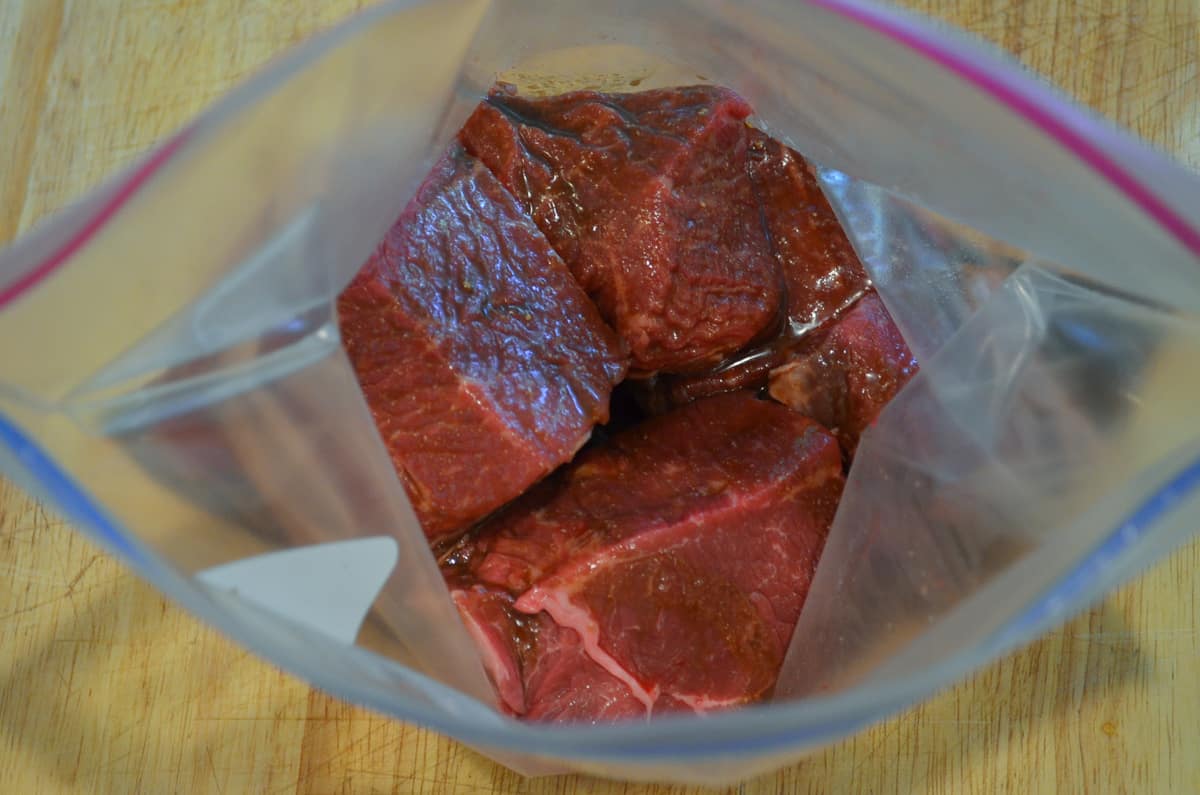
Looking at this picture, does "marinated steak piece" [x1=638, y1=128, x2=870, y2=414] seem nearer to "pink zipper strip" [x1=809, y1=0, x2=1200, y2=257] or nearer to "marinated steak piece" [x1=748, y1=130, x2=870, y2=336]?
"marinated steak piece" [x1=748, y1=130, x2=870, y2=336]

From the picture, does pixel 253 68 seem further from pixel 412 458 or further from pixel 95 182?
pixel 412 458

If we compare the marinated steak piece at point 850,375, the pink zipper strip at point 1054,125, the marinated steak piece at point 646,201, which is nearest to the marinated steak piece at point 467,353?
the marinated steak piece at point 646,201

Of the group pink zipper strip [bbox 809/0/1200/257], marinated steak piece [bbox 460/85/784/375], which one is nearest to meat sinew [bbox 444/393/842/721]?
marinated steak piece [bbox 460/85/784/375]

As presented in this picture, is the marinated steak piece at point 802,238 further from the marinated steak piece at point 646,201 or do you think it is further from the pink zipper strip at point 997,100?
the pink zipper strip at point 997,100

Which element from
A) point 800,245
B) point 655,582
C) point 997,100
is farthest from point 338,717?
point 997,100

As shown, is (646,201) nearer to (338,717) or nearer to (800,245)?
(800,245)
